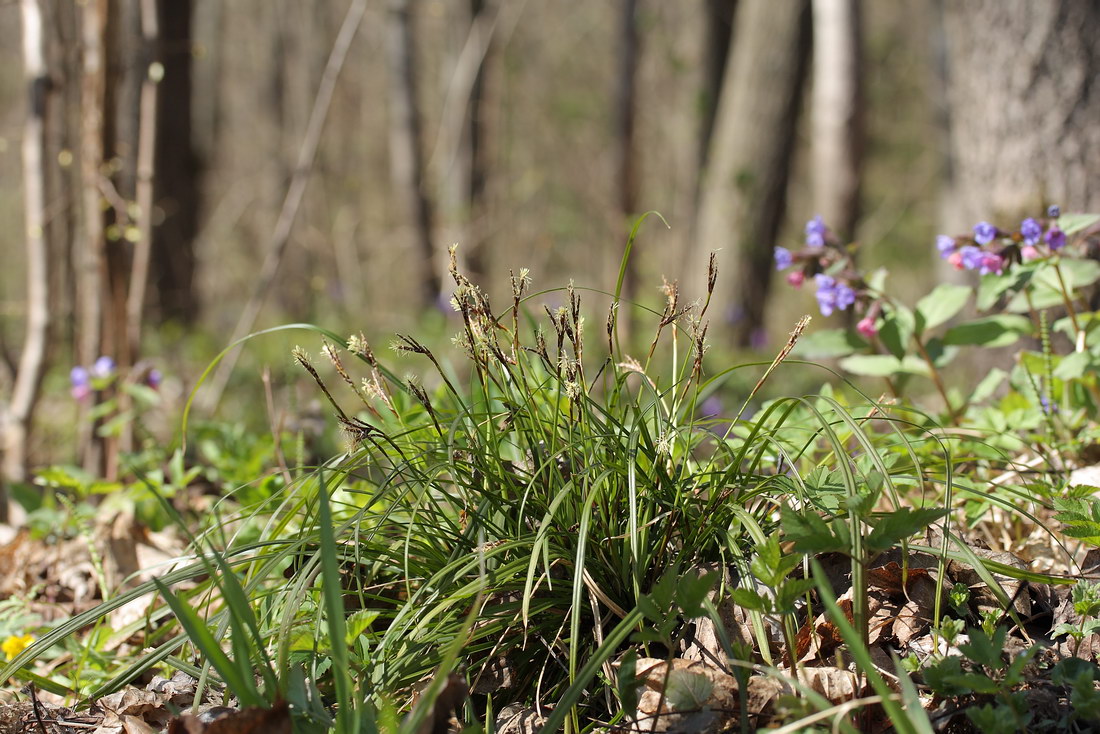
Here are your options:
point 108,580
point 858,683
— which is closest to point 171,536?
point 108,580

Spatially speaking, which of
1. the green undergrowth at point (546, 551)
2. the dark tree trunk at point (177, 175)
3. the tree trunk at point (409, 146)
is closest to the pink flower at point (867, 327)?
the green undergrowth at point (546, 551)

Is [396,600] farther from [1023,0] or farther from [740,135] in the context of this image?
[740,135]

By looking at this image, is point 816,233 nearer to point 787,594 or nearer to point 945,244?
point 945,244

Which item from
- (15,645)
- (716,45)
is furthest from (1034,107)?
(716,45)

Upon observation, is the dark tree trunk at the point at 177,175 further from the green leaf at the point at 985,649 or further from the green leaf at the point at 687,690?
the green leaf at the point at 985,649

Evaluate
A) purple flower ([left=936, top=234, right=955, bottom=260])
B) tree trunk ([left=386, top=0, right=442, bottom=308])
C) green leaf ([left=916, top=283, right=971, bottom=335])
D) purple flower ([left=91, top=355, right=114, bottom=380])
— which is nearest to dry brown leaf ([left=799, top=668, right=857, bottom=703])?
green leaf ([left=916, top=283, right=971, bottom=335])
